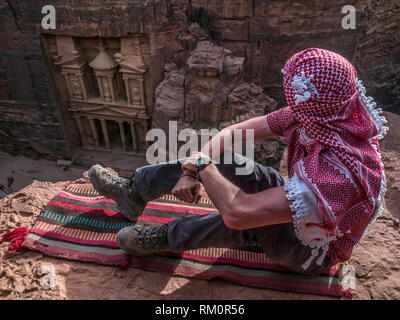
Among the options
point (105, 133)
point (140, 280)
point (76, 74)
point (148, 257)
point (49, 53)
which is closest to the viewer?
point (140, 280)

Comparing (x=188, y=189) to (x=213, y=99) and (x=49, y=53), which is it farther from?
(x=49, y=53)

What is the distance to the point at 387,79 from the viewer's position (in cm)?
1151

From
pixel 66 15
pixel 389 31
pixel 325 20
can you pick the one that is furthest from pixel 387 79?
pixel 66 15

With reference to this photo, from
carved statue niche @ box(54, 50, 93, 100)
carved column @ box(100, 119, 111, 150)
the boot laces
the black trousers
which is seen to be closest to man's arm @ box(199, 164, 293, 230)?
the black trousers

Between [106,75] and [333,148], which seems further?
[106,75]

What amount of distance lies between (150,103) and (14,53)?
4.18 metres

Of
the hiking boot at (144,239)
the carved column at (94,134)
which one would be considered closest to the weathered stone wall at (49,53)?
the carved column at (94,134)

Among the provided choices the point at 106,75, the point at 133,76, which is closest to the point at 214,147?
the point at 133,76

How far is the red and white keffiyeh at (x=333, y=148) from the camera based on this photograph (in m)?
1.48

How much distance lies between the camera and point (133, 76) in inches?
346

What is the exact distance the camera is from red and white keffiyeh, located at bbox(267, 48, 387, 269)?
4.84 ft

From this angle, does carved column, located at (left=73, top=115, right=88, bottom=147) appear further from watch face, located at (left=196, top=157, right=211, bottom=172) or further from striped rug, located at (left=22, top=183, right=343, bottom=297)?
watch face, located at (left=196, top=157, right=211, bottom=172)

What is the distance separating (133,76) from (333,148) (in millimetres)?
8077
